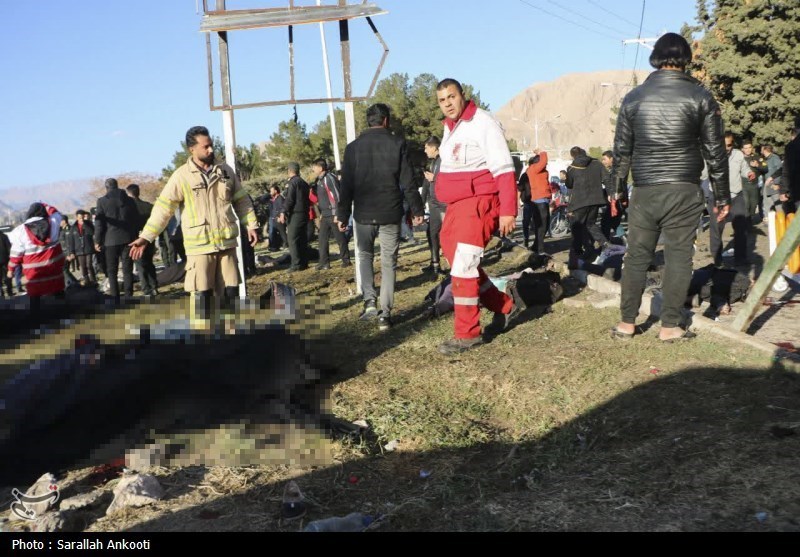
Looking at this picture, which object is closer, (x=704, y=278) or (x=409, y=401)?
(x=409, y=401)

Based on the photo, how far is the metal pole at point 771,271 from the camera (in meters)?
4.94

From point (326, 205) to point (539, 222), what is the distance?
3.79 metres

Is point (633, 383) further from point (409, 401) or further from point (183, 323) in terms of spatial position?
point (183, 323)

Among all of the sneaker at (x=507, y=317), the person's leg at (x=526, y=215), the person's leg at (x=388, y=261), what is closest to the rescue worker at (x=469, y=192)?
the sneaker at (x=507, y=317)

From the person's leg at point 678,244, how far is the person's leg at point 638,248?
98 mm

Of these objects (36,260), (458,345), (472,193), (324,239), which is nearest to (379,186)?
(472,193)

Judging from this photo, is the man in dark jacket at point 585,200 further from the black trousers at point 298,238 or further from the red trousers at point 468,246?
the red trousers at point 468,246

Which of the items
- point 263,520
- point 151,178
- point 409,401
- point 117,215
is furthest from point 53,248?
point 151,178

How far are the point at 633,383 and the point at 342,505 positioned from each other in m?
2.16

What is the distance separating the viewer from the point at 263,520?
3135 millimetres

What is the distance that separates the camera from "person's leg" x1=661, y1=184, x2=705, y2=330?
5035 millimetres

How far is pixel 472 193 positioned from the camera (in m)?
5.49

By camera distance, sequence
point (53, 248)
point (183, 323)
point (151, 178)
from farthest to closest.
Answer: point (151, 178)
point (53, 248)
point (183, 323)

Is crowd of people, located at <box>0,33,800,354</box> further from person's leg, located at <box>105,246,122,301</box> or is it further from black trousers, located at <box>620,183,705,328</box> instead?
person's leg, located at <box>105,246,122,301</box>
